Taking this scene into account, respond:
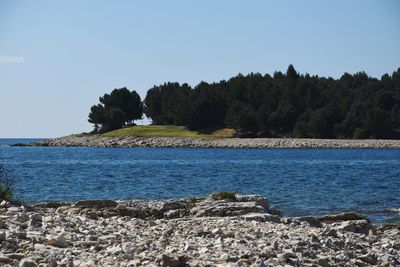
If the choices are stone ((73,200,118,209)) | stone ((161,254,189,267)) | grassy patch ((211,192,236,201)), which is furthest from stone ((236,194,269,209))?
stone ((161,254,189,267))

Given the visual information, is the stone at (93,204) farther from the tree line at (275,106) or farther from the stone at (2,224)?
the tree line at (275,106)

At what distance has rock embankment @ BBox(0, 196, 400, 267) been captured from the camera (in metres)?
10.8

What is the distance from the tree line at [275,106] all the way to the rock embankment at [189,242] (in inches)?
3533

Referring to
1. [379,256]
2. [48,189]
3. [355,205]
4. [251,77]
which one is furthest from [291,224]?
[251,77]

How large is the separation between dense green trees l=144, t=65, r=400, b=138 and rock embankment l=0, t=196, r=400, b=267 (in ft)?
295

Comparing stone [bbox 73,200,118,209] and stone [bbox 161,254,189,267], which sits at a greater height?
stone [bbox 161,254,189,267]

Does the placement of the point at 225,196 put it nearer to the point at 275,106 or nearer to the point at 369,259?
the point at 369,259

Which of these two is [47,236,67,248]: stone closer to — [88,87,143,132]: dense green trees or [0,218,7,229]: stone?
[0,218,7,229]: stone

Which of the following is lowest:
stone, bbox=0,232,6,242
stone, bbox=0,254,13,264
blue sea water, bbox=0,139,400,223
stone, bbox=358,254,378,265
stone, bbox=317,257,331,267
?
blue sea water, bbox=0,139,400,223

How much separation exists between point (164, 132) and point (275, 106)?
20200 millimetres

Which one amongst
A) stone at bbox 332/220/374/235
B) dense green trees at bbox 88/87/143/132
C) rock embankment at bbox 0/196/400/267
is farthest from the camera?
dense green trees at bbox 88/87/143/132

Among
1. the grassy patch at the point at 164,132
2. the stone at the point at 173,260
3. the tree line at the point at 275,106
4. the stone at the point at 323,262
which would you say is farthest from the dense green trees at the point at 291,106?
the stone at the point at 173,260

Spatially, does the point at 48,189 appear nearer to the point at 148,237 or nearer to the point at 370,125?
the point at 148,237

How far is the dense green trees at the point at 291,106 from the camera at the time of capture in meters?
109
